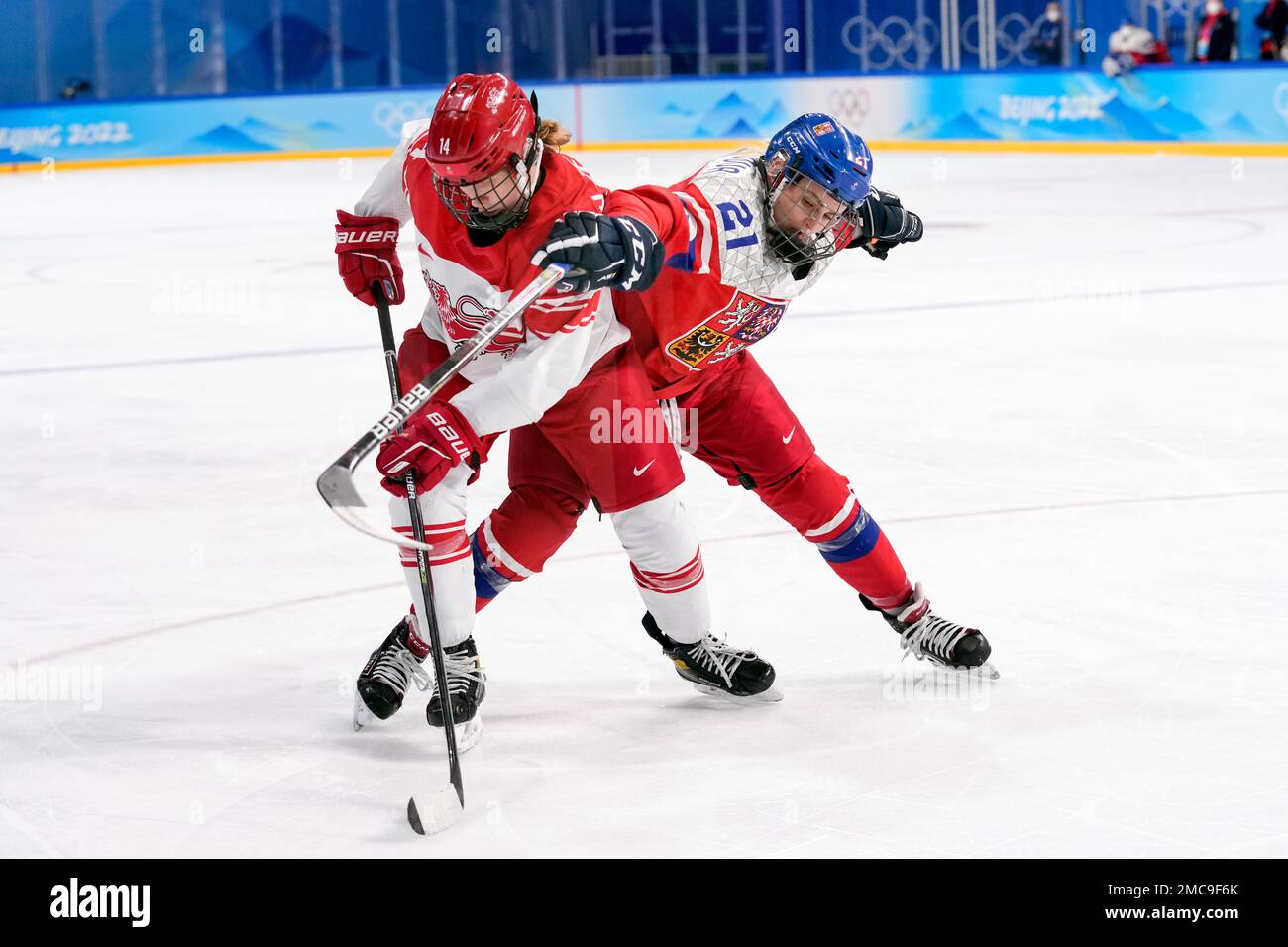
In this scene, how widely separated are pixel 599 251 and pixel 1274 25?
14.4 m

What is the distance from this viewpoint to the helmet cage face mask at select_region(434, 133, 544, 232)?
8.67ft

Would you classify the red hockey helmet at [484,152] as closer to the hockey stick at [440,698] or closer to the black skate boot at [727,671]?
the hockey stick at [440,698]

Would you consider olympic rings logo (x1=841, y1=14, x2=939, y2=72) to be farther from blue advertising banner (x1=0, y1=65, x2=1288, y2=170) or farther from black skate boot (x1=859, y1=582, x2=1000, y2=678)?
black skate boot (x1=859, y1=582, x2=1000, y2=678)

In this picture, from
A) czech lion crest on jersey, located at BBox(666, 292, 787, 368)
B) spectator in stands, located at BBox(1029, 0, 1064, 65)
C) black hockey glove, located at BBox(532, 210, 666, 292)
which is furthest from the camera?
spectator in stands, located at BBox(1029, 0, 1064, 65)

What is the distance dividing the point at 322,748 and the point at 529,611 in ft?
2.71

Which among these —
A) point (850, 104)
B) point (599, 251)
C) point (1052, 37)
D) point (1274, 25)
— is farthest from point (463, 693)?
point (850, 104)

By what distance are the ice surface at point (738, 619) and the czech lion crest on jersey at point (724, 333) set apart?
0.64 metres

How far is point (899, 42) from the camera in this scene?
19422 millimetres

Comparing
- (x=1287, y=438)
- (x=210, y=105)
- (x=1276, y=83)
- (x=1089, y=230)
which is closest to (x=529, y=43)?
(x=210, y=105)

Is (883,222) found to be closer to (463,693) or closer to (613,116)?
(463,693)

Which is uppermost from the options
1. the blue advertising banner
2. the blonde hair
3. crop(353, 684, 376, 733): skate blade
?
the blue advertising banner

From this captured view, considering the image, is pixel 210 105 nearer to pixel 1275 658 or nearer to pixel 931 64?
pixel 931 64

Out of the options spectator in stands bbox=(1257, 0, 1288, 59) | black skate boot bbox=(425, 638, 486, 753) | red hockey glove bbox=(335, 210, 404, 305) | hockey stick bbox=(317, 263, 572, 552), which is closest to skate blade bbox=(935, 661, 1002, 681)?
black skate boot bbox=(425, 638, 486, 753)

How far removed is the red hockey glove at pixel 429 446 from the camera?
2.65m
